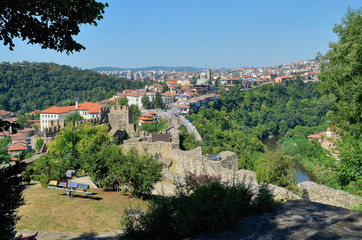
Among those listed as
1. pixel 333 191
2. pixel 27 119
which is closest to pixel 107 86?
pixel 27 119

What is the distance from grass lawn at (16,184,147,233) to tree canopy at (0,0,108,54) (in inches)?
138

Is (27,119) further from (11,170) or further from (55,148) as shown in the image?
(11,170)

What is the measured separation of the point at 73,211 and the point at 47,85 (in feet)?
344

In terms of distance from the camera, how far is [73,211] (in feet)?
27.9

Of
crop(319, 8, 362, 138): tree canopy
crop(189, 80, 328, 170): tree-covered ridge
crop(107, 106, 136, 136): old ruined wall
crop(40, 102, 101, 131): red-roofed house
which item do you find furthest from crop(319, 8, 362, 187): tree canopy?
crop(40, 102, 101, 131): red-roofed house

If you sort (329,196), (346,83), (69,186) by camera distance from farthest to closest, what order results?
1. (346,83)
2. (69,186)
3. (329,196)

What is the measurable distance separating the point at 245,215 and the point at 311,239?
1.46 m

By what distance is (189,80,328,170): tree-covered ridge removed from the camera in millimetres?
47594

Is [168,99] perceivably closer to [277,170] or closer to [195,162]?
[195,162]

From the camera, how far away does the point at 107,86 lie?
117 metres

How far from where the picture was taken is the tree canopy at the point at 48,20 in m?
4.33

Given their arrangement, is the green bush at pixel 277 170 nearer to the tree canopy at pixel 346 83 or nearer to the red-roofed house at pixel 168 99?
the tree canopy at pixel 346 83

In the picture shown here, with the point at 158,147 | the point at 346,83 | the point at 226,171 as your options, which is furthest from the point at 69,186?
the point at 346,83

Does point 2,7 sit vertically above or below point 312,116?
above
